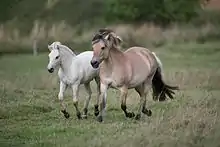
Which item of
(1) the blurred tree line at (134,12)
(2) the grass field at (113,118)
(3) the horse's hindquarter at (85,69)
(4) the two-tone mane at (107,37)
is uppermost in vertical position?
(1) the blurred tree line at (134,12)

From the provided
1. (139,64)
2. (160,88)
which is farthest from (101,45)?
(160,88)

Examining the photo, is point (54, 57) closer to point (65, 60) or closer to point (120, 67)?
point (65, 60)

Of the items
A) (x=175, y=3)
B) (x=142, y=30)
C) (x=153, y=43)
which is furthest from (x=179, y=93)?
(x=175, y=3)

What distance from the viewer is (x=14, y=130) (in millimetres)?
11547

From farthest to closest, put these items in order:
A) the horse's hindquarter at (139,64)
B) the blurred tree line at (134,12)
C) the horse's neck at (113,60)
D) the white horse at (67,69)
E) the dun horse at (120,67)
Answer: the blurred tree line at (134,12), the white horse at (67,69), the horse's hindquarter at (139,64), the horse's neck at (113,60), the dun horse at (120,67)

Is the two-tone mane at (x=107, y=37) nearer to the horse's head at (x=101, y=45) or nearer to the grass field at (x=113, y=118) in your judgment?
the horse's head at (x=101, y=45)

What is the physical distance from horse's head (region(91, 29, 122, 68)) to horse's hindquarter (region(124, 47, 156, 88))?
531mm

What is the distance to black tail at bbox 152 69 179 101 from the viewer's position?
1350cm

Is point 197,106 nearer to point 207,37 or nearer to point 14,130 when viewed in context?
point 14,130

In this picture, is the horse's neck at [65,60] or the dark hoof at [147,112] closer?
the horse's neck at [65,60]

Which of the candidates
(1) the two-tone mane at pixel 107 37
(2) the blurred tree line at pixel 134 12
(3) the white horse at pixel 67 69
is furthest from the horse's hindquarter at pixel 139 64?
(2) the blurred tree line at pixel 134 12

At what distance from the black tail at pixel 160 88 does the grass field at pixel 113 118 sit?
250mm

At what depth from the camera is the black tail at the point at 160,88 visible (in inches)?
531

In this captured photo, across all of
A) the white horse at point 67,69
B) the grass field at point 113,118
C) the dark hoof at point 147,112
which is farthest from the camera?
the dark hoof at point 147,112
